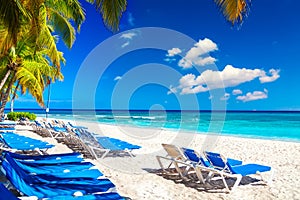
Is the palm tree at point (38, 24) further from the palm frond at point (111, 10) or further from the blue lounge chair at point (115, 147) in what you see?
the blue lounge chair at point (115, 147)

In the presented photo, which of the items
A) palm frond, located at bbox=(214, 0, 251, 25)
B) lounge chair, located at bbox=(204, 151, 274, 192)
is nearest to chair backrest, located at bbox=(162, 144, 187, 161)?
Answer: lounge chair, located at bbox=(204, 151, 274, 192)

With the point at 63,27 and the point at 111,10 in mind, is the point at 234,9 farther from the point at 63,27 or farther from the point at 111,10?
the point at 63,27

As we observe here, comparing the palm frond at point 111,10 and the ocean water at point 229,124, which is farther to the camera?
the ocean water at point 229,124

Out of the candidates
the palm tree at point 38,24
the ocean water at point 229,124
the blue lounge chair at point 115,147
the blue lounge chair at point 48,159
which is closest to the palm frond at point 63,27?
the palm tree at point 38,24

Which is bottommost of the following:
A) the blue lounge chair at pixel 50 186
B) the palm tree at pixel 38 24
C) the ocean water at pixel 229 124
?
the blue lounge chair at pixel 50 186

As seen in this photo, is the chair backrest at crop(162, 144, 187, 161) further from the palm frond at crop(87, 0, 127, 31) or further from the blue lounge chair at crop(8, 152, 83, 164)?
the palm frond at crop(87, 0, 127, 31)

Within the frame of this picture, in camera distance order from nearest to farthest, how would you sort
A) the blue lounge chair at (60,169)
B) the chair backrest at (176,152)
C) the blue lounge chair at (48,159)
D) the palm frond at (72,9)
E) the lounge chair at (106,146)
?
the blue lounge chair at (60,169), the blue lounge chair at (48,159), the chair backrest at (176,152), the lounge chair at (106,146), the palm frond at (72,9)

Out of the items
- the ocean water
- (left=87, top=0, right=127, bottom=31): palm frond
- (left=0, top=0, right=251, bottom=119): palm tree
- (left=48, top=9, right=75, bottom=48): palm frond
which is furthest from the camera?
the ocean water

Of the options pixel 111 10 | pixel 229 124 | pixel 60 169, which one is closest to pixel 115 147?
pixel 60 169

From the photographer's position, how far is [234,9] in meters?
4.35

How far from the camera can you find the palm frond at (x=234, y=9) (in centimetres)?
435

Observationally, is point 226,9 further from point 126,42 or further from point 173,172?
point 126,42

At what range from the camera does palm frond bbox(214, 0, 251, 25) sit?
14.3ft

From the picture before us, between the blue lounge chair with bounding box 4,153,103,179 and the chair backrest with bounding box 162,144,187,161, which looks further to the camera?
the chair backrest with bounding box 162,144,187,161
